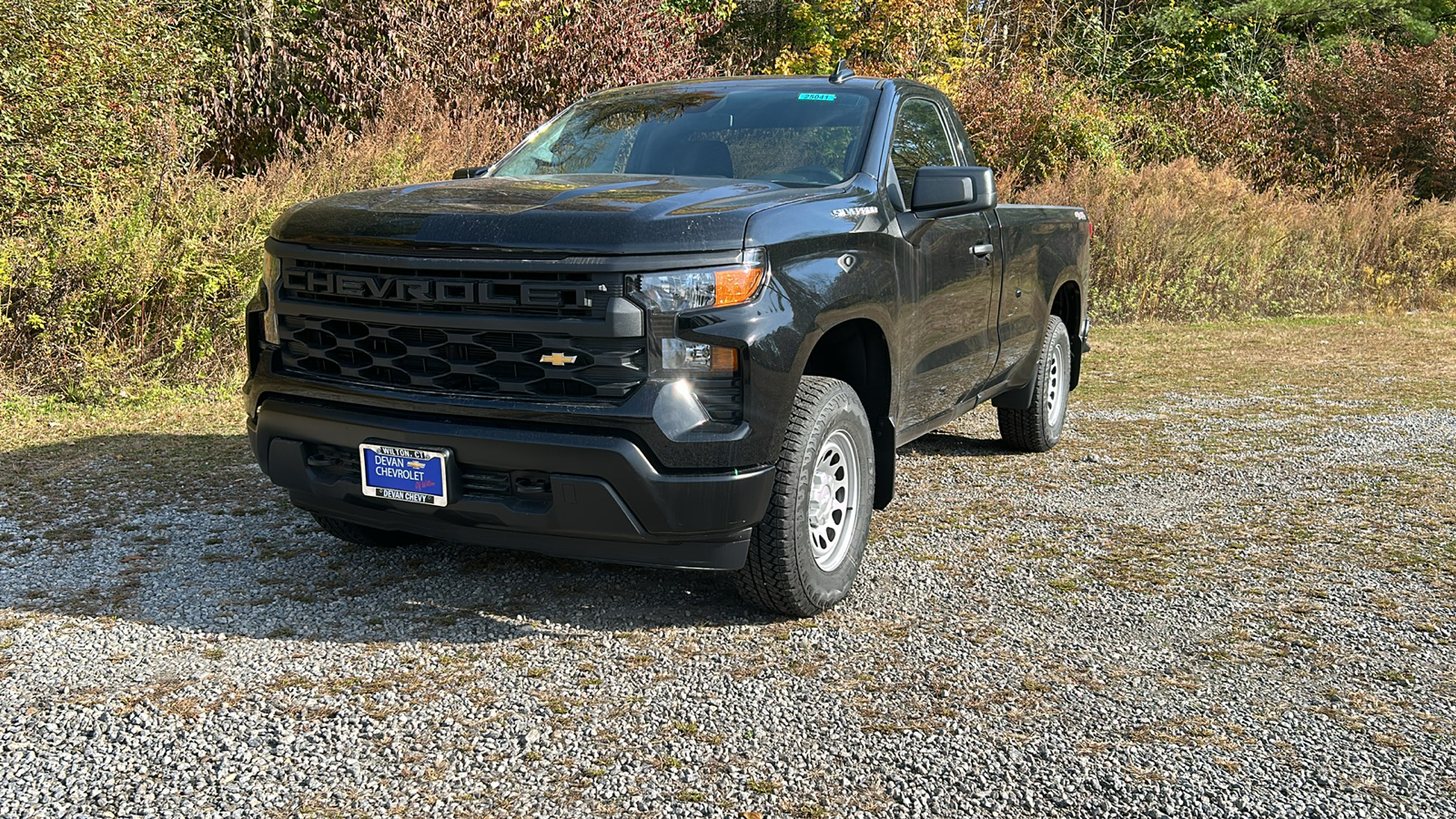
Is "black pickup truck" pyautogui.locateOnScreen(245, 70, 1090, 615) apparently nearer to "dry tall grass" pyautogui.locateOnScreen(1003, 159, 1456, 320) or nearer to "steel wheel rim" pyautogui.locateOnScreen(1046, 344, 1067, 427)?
"steel wheel rim" pyautogui.locateOnScreen(1046, 344, 1067, 427)

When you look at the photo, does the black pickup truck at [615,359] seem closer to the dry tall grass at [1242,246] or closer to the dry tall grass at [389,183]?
the dry tall grass at [389,183]

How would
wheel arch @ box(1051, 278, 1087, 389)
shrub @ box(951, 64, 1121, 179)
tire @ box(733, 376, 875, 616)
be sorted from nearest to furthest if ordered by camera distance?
tire @ box(733, 376, 875, 616)
wheel arch @ box(1051, 278, 1087, 389)
shrub @ box(951, 64, 1121, 179)

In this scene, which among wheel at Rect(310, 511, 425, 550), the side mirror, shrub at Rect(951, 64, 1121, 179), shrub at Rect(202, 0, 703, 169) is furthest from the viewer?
shrub at Rect(951, 64, 1121, 179)

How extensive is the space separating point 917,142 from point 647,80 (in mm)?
8503

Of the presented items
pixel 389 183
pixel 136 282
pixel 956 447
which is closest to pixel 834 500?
pixel 956 447

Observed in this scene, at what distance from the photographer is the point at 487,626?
407cm

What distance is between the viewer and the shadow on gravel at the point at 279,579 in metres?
4.11

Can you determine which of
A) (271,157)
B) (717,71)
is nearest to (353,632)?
(271,157)

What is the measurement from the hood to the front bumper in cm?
54

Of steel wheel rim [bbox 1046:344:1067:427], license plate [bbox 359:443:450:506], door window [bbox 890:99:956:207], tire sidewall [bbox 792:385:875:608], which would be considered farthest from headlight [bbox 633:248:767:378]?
steel wheel rim [bbox 1046:344:1067:427]

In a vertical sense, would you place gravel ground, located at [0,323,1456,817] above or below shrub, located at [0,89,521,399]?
below

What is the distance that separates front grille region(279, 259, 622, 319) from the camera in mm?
3551

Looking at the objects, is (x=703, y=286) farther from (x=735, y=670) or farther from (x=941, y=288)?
(x=941, y=288)

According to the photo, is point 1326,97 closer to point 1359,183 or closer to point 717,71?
point 1359,183
